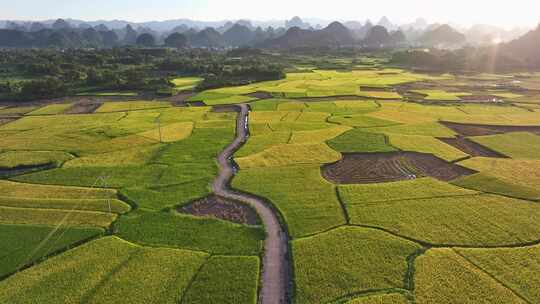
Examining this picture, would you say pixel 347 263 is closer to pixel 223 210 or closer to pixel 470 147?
pixel 223 210

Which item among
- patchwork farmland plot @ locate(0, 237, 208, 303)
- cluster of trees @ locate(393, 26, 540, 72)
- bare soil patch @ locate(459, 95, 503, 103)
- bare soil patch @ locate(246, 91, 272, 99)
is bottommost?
patchwork farmland plot @ locate(0, 237, 208, 303)

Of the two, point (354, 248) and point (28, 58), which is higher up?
point (28, 58)

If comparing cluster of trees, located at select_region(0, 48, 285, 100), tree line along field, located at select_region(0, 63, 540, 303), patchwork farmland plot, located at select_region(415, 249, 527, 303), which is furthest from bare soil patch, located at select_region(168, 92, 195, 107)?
patchwork farmland plot, located at select_region(415, 249, 527, 303)

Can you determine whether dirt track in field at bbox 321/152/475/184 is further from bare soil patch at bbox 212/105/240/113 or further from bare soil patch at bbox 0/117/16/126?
bare soil patch at bbox 0/117/16/126

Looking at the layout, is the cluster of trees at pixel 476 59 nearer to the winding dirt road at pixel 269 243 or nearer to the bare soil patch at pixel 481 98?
the bare soil patch at pixel 481 98

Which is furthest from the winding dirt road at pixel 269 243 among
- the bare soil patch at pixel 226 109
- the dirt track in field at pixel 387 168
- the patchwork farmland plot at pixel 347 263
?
the bare soil patch at pixel 226 109

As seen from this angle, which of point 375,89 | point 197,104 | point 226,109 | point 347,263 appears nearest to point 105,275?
point 347,263

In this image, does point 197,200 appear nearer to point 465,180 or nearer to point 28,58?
point 465,180

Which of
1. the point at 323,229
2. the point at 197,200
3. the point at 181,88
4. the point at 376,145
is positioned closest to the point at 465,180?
the point at 376,145
